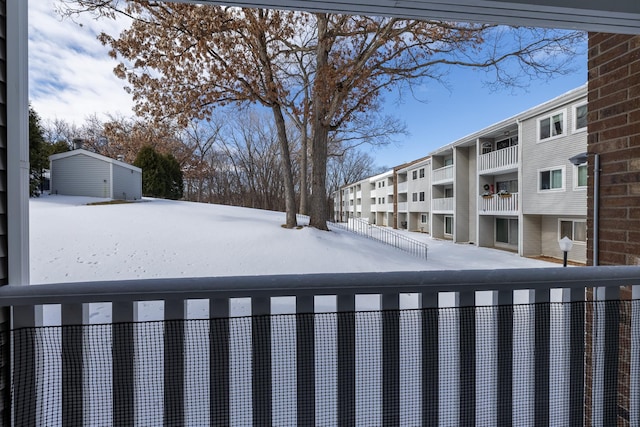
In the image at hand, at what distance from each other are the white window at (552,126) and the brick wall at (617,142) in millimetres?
9606

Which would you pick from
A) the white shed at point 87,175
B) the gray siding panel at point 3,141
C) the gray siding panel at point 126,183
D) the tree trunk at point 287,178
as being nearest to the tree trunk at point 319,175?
the tree trunk at point 287,178

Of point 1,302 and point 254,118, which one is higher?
point 254,118

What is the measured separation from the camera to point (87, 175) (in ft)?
42.3

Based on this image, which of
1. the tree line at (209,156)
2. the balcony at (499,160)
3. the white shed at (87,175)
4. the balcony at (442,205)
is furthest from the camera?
the balcony at (442,205)

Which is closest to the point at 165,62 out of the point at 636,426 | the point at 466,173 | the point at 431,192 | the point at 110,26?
the point at 110,26

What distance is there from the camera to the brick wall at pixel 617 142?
146 centimetres

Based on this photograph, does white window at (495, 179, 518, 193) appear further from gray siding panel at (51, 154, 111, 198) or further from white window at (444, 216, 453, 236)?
gray siding panel at (51, 154, 111, 198)

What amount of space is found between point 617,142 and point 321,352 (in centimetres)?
170

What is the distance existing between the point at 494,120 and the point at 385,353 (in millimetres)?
13396

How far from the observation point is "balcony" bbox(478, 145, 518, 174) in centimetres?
1125

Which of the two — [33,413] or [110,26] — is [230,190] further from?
[33,413]

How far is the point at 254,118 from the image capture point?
53.7 feet

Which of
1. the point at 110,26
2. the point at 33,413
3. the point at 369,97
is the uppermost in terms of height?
the point at 110,26

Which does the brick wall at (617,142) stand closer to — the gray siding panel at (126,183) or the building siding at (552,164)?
the building siding at (552,164)
